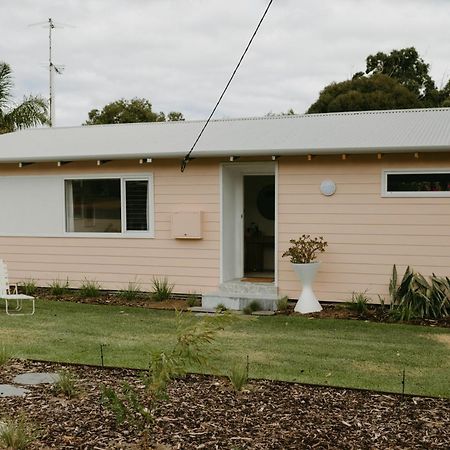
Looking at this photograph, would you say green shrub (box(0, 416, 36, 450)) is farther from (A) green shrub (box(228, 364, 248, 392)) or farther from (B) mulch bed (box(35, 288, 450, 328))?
(B) mulch bed (box(35, 288, 450, 328))

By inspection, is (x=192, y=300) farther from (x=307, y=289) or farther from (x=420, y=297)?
(x=420, y=297)

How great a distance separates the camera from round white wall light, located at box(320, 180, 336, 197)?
31.8 ft

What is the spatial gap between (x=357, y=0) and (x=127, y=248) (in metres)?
5.94

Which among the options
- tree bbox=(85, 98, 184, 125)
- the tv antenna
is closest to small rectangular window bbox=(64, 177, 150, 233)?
the tv antenna

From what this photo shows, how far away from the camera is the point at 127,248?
1091cm

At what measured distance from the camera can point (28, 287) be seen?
11250mm

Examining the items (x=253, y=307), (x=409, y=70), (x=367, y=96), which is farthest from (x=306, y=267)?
(x=409, y=70)

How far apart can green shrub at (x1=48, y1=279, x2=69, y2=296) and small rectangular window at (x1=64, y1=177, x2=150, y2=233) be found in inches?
38.1

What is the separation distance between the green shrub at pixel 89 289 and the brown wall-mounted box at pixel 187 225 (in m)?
1.77

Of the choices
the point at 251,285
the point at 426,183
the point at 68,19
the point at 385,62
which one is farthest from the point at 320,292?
the point at 385,62

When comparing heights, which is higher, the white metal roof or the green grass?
the white metal roof

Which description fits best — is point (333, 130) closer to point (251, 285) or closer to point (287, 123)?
point (287, 123)

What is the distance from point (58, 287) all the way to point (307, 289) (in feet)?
14.8

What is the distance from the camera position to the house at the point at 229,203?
9.38 metres
